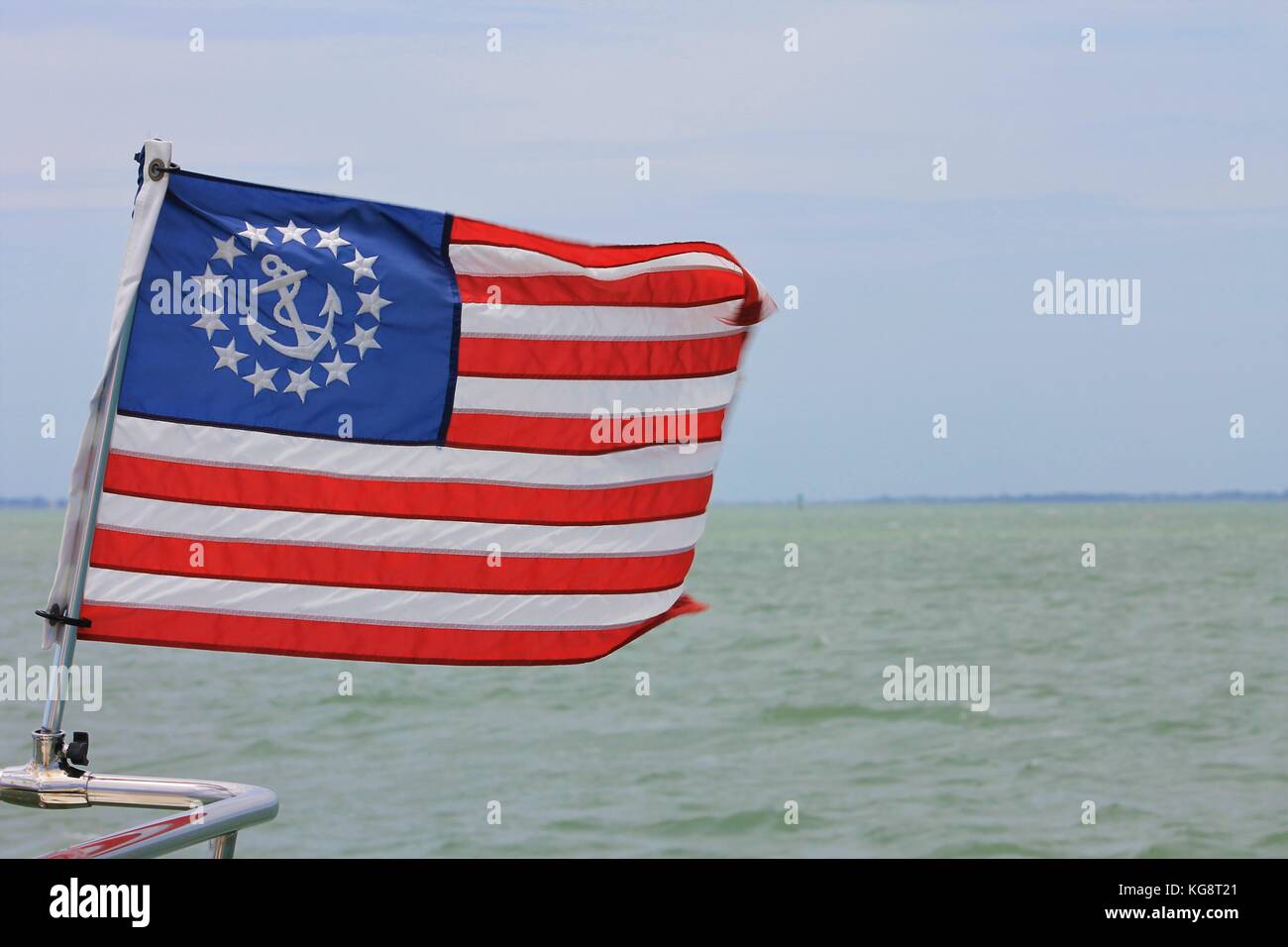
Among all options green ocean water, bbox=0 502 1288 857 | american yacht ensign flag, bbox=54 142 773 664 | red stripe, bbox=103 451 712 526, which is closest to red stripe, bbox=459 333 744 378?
american yacht ensign flag, bbox=54 142 773 664

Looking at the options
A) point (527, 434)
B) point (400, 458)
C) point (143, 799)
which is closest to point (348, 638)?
point (400, 458)

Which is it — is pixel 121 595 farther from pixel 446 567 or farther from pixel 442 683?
pixel 442 683

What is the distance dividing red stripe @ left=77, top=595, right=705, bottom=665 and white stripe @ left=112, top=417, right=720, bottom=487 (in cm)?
47

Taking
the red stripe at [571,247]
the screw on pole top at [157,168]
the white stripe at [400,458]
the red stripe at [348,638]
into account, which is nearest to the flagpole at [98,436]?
the screw on pole top at [157,168]

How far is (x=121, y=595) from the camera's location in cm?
461

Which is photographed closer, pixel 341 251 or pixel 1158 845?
pixel 341 251

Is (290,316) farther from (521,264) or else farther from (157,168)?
(521,264)

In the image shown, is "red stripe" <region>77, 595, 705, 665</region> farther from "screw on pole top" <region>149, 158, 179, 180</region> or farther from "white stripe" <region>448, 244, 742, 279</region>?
"screw on pole top" <region>149, 158, 179, 180</region>

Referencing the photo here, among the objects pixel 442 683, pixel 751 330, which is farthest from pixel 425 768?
pixel 751 330

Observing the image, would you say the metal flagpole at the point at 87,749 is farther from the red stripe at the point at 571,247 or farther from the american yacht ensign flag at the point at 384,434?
the red stripe at the point at 571,247

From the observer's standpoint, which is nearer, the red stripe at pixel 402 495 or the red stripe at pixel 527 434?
the red stripe at pixel 402 495

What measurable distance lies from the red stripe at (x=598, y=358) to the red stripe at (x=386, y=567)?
61 centimetres

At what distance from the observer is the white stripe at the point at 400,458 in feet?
15.1

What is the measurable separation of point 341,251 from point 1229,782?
14.9 meters
